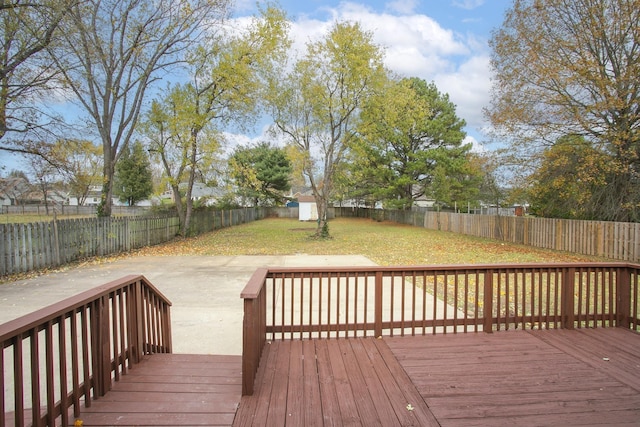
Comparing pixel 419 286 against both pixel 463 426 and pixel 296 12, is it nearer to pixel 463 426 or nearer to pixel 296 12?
pixel 463 426

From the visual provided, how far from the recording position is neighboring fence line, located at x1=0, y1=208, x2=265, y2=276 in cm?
765

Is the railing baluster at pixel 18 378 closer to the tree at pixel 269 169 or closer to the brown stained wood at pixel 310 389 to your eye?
the brown stained wood at pixel 310 389

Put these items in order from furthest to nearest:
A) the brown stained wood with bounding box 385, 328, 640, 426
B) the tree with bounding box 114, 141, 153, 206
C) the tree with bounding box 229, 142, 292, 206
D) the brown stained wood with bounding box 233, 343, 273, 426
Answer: the tree with bounding box 229, 142, 292, 206, the tree with bounding box 114, 141, 153, 206, the brown stained wood with bounding box 385, 328, 640, 426, the brown stained wood with bounding box 233, 343, 273, 426

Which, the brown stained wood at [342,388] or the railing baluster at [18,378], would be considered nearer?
the railing baluster at [18,378]

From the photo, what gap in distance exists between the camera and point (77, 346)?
233 cm

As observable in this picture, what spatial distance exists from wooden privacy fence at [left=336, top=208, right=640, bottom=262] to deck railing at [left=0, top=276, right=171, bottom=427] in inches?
503

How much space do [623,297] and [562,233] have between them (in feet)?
32.9

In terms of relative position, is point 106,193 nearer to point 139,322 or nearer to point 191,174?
point 191,174

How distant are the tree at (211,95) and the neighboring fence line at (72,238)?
238 cm

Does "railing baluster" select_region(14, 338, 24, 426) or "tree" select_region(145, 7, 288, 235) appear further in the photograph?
"tree" select_region(145, 7, 288, 235)

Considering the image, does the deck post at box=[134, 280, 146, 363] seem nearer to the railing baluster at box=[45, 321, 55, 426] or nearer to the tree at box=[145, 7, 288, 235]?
the railing baluster at box=[45, 321, 55, 426]

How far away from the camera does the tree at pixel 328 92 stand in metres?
13.5

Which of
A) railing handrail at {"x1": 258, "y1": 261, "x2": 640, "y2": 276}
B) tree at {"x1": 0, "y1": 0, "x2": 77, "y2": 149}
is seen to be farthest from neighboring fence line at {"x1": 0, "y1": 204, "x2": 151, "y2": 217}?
railing handrail at {"x1": 258, "y1": 261, "x2": 640, "y2": 276}

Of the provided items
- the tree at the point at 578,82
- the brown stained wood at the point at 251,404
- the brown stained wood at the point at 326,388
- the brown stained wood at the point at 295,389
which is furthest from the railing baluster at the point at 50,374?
the tree at the point at 578,82
